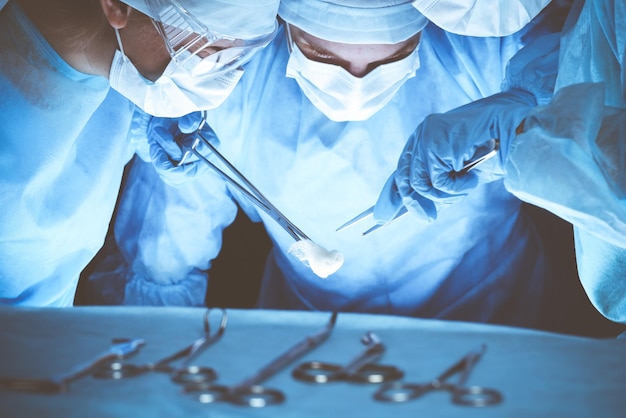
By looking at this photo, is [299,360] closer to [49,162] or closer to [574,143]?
[574,143]

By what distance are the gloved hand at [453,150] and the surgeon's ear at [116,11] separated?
3.27ft

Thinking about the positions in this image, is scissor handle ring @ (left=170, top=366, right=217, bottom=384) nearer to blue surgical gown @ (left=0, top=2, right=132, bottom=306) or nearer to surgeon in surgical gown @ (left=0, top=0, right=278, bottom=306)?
surgeon in surgical gown @ (left=0, top=0, right=278, bottom=306)

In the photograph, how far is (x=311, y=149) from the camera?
2455mm

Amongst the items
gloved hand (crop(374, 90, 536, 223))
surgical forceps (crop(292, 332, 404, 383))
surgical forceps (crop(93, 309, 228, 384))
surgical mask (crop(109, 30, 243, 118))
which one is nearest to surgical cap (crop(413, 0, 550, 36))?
gloved hand (crop(374, 90, 536, 223))

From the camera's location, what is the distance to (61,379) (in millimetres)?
1083

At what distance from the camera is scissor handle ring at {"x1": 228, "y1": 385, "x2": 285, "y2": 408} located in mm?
1015

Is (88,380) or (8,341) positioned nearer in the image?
(88,380)

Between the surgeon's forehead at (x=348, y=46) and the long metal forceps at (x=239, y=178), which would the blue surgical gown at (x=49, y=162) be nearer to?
the long metal forceps at (x=239, y=178)

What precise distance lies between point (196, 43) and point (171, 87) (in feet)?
0.69

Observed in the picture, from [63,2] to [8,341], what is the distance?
1.16 metres

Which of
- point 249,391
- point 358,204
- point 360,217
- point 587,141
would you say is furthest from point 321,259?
point 249,391

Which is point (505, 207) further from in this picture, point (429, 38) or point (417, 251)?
point (429, 38)

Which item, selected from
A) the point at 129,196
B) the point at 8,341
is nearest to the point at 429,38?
the point at 129,196

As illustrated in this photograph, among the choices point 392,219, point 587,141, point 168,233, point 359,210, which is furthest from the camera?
point 168,233
